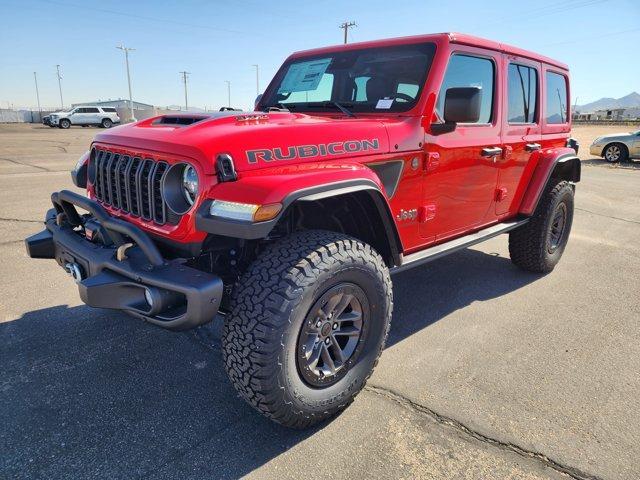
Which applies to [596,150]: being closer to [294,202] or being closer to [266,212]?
[294,202]

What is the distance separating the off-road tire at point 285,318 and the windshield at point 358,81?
4.19 feet

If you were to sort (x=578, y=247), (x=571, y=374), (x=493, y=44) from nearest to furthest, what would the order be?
1. (x=571, y=374)
2. (x=493, y=44)
3. (x=578, y=247)

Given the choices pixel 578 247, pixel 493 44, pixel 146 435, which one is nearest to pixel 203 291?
pixel 146 435

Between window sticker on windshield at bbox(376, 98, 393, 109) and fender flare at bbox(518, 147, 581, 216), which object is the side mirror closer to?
window sticker on windshield at bbox(376, 98, 393, 109)

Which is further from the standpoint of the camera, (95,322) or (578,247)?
(578,247)

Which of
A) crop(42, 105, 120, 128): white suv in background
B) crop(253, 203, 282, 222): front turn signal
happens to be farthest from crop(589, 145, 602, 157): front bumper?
crop(42, 105, 120, 128): white suv in background

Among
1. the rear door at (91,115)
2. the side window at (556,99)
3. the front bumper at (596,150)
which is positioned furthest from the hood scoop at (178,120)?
the rear door at (91,115)

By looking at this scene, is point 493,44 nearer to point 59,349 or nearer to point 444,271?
point 444,271

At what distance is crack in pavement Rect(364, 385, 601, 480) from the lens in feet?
6.84

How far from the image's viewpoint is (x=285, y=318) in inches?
79.4

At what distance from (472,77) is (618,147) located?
608 inches

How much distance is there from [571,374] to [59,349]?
3.24 m

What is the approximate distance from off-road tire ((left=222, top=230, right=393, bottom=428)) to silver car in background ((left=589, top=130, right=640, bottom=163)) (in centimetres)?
1691

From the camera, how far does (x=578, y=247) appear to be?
18.8 ft
